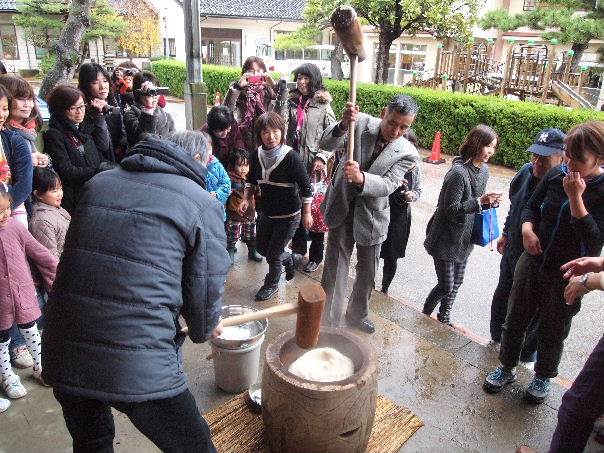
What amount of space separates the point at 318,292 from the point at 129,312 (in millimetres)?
964

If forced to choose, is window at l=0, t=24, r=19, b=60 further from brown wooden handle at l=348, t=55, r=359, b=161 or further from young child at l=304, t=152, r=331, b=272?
brown wooden handle at l=348, t=55, r=359, b=161

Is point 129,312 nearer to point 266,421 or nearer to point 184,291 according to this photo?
point 184,291

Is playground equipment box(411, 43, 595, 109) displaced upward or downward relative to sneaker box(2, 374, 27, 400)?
upward

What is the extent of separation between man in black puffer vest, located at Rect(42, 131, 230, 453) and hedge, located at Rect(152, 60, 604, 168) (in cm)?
1088

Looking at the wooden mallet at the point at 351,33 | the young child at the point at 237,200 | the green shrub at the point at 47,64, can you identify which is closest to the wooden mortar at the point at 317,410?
the wooden mallet at the point at 351,33

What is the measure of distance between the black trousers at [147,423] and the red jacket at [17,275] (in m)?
1.16

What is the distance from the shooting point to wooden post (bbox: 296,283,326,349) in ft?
7.82

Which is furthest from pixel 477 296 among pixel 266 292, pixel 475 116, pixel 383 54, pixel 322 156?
pixel 383 54

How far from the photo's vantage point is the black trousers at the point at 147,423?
A: 1.99m

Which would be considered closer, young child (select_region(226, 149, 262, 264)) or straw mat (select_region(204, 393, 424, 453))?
straw mat (select_region(204, 393, 424, 453))

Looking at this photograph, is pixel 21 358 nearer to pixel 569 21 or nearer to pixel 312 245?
pixel 312 245

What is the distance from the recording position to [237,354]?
10.1 ft

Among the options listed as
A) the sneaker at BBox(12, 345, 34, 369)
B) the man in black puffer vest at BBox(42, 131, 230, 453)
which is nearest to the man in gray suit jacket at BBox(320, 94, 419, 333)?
the man in black puffer vest at BBox(42, 131, 230, 453)

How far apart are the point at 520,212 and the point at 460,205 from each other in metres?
0.47
